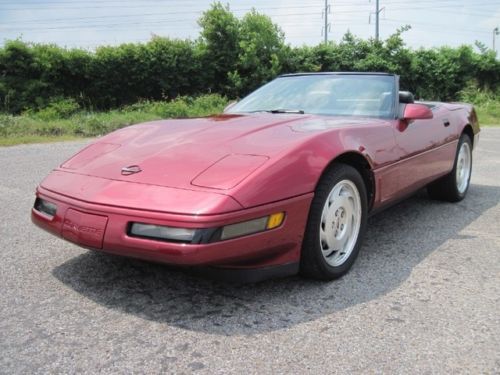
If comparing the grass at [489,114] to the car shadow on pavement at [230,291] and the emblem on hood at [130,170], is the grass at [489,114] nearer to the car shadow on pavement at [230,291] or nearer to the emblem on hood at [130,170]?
the car shadow on pavement at [230,291]

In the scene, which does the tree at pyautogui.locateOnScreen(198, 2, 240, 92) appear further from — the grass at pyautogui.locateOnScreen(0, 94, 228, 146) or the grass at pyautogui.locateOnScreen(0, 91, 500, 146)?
the grass at pyautogui.locateOnScreen(0, 94, 228, 146)

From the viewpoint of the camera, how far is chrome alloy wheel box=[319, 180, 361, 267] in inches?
105

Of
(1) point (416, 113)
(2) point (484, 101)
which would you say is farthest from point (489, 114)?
(1) point (416, 113)

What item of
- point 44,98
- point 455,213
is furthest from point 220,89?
point 455,213

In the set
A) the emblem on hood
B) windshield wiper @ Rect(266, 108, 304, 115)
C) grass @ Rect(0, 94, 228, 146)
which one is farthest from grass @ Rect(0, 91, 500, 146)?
the emblem on hood

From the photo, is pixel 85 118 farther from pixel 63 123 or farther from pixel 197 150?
pixel 197 150

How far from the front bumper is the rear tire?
2.53m

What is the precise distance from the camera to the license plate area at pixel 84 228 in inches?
87.2

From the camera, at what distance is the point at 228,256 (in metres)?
2.15

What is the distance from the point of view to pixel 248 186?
2.20 m

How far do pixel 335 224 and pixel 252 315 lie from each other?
0.74 metres

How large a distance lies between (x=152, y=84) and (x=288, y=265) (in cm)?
1745

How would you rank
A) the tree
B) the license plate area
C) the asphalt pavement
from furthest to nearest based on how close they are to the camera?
1. the tree
2. the license plate area
3. the asphalt pavement

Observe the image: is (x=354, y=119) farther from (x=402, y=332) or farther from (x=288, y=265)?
(x=402, y=332)
